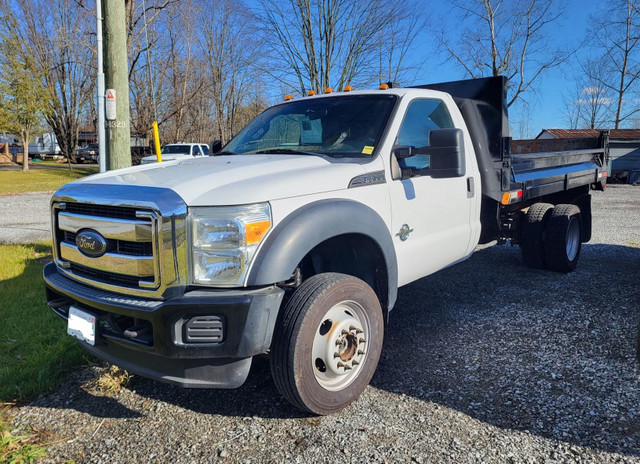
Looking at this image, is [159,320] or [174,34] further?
[174,34]

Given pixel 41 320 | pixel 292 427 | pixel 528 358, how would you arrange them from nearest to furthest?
pixel 292 427 < pixel 528 358 < pixel 41 320

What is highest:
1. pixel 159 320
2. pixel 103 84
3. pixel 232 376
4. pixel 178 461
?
pixel 103 84

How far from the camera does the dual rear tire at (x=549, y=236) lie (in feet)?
18.1

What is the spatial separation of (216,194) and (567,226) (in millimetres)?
4509

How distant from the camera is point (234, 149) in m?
4.04

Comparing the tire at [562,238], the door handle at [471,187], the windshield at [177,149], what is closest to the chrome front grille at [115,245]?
the door handle at [471,187]

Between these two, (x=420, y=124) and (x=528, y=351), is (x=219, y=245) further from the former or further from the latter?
(x=528, y=351)

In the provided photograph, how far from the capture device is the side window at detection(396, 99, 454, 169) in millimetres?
3531

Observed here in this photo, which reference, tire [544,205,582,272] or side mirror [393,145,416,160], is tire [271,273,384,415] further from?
tire [544,205,582,272]

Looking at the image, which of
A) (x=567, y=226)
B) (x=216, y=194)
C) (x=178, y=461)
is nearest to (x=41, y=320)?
(x=178, y=461)

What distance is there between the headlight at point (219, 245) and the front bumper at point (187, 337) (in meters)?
0.08

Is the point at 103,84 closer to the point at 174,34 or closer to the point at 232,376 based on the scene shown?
the point at 232,376

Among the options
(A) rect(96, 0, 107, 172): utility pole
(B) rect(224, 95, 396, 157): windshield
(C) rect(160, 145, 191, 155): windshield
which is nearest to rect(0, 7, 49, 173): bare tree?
(C) rect(160, 145, 191, 155): windshield

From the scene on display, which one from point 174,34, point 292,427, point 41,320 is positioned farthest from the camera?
point 174,34
